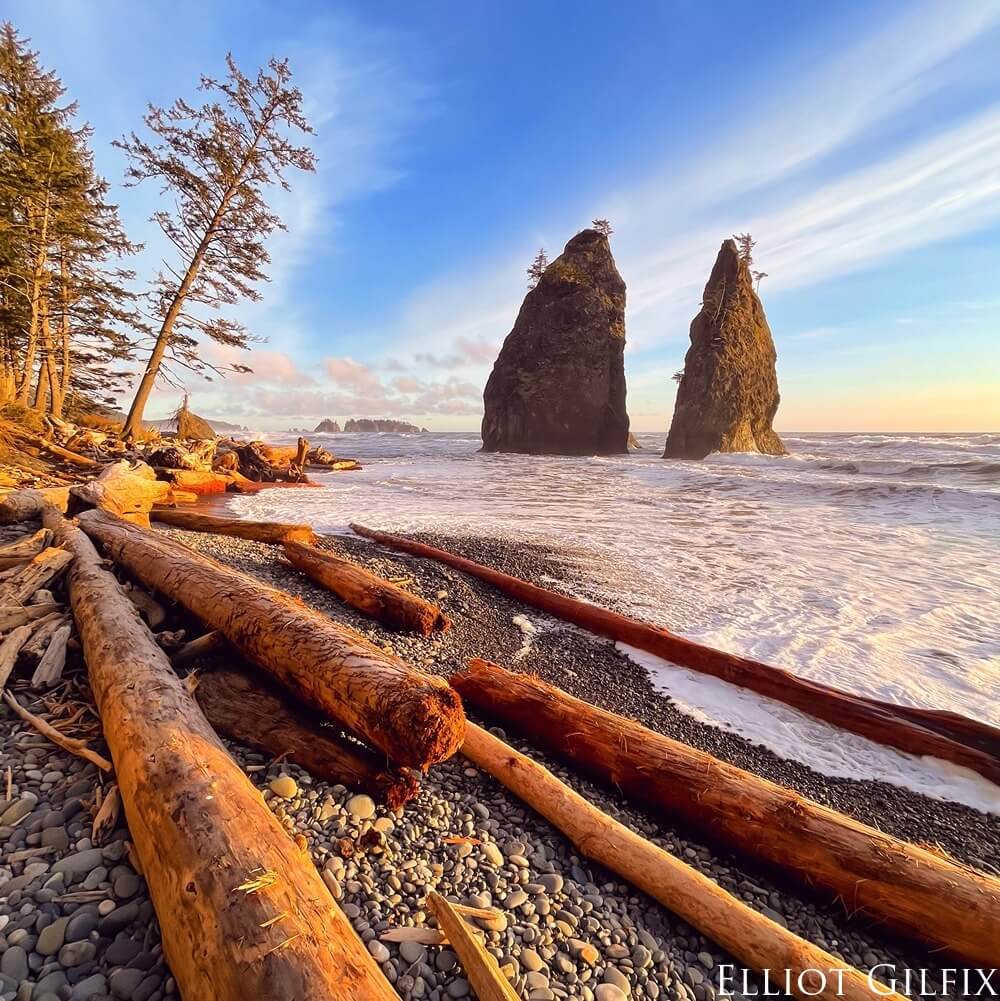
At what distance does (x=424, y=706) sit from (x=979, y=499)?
19.1 meters

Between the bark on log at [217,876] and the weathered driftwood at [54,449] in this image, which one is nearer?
the bark on log at [217,876]

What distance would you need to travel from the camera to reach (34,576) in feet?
12.6

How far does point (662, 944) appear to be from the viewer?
1.94m

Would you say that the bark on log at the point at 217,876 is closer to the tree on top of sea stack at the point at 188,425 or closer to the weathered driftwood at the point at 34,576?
the weathered driftwood at the point at 34,576

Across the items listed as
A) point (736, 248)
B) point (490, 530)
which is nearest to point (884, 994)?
point (490, 530)

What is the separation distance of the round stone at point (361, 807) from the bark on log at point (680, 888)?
0.68 metres

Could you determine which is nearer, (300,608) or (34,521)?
(300,608)

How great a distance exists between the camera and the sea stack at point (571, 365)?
46594 mm

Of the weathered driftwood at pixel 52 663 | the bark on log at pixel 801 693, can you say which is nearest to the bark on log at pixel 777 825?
the bark on log at pixel 801 693

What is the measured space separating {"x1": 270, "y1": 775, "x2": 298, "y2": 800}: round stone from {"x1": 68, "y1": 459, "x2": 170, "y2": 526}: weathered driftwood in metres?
5.51

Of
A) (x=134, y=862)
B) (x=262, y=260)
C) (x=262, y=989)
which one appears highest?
(x=262, y=260)

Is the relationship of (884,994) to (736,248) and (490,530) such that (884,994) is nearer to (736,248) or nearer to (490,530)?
(490,530)

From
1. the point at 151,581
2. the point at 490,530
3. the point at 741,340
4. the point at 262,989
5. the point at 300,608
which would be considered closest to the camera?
the point at 262,989

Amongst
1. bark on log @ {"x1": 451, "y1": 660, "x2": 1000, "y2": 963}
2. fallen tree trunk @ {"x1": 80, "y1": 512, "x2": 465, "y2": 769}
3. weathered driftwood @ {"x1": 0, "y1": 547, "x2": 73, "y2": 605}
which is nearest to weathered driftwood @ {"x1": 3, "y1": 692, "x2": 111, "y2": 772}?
fallen tree trunk @ {"x1": 80, "y1": 512, "x2": 465, "y2": 769}
